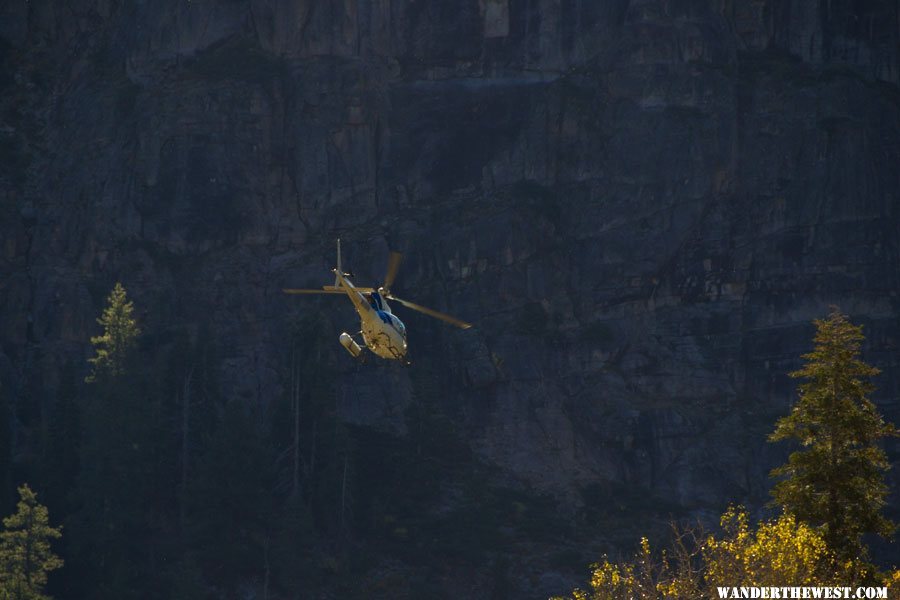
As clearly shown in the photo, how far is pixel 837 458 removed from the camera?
171ft

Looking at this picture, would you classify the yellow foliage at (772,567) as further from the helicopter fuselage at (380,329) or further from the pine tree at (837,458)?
the helicopter fuselage at (380,329)

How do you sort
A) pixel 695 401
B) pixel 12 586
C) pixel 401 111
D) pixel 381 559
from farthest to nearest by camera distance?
pixel 401 111 < pixel 695 401 < pixel 381 559 < pixel 12 586

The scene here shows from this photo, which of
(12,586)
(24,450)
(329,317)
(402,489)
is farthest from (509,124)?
(12,586)

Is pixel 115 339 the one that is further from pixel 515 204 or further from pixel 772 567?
pixel 772 567

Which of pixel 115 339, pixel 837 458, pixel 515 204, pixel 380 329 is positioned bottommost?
pixel 837 458

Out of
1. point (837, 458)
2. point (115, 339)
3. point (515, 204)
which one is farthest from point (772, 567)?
point (515, 204)

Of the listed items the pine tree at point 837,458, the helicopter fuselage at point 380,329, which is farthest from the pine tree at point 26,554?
the pine tree at point 837,458

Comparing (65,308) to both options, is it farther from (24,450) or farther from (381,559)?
(381,559)

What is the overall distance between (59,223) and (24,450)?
15.9 m

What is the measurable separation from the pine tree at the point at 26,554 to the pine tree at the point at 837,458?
143 ft

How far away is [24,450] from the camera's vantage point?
10200 cm

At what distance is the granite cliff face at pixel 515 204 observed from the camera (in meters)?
104

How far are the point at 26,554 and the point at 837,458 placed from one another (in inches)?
1823

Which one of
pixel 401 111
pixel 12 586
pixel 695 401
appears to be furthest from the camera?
pixel 401 111
